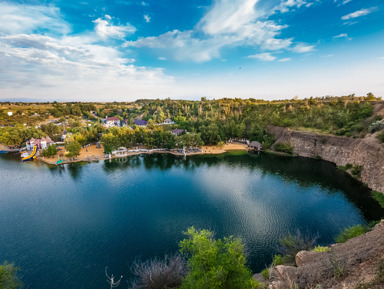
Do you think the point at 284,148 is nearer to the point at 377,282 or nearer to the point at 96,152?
the point at 377,282

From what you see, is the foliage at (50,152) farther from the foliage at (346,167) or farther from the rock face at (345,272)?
the foliage at (346,167)

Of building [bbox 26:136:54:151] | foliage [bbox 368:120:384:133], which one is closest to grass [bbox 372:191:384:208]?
foliage [bbox 368:120:384:133]

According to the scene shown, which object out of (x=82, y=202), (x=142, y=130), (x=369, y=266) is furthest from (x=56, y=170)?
(x=369, y=266)

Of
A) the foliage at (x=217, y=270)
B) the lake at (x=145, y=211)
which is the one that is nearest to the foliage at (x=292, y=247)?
the lake at (x=145, y=211)

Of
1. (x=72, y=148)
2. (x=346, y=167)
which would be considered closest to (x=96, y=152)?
(x=72, y=148)

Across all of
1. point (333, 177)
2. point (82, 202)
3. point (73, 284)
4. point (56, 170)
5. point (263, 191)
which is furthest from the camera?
point (56, 170)

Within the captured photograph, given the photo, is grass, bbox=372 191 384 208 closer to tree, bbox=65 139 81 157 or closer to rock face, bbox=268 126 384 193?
rock face, bbox=268 126 384 193

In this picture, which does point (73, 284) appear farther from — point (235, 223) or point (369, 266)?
point (369, 266)
